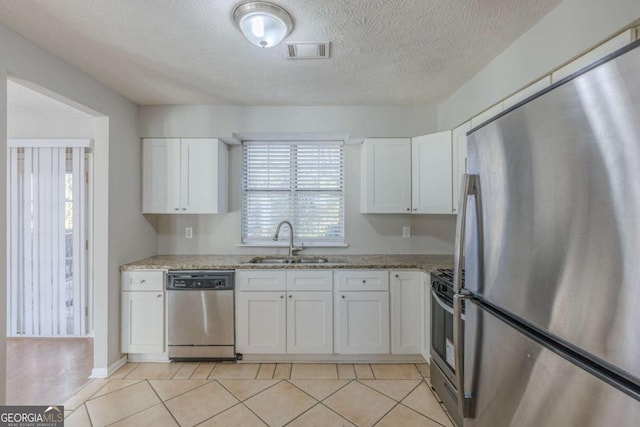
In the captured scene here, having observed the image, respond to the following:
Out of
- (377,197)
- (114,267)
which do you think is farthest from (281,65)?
(114,267)

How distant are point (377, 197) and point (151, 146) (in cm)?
236

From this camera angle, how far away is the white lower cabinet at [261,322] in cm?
252

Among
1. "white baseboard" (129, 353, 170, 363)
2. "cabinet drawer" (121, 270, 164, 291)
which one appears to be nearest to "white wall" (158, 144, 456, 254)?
"cabinet drawer" (121, 270, 164, 291)

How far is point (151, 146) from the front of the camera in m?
2.84

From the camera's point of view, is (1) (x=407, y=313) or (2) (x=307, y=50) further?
(1) (x=407, y=313)

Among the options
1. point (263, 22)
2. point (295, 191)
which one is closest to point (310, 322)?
point (295, 191)

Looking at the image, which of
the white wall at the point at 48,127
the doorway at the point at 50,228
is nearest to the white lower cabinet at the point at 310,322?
the doorway at the point at 50,228

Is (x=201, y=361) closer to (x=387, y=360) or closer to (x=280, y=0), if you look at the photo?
(x=387, y=360)

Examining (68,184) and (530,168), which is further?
(68,184)

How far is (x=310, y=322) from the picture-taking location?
99.6 inches

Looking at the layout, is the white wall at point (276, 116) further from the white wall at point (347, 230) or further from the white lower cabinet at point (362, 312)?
the white lower cabinet at point (362, 312)

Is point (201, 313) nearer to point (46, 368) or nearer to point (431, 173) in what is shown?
point (46, 368)

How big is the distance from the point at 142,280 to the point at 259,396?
148 cm

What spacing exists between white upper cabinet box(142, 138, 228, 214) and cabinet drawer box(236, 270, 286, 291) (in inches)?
30.5
